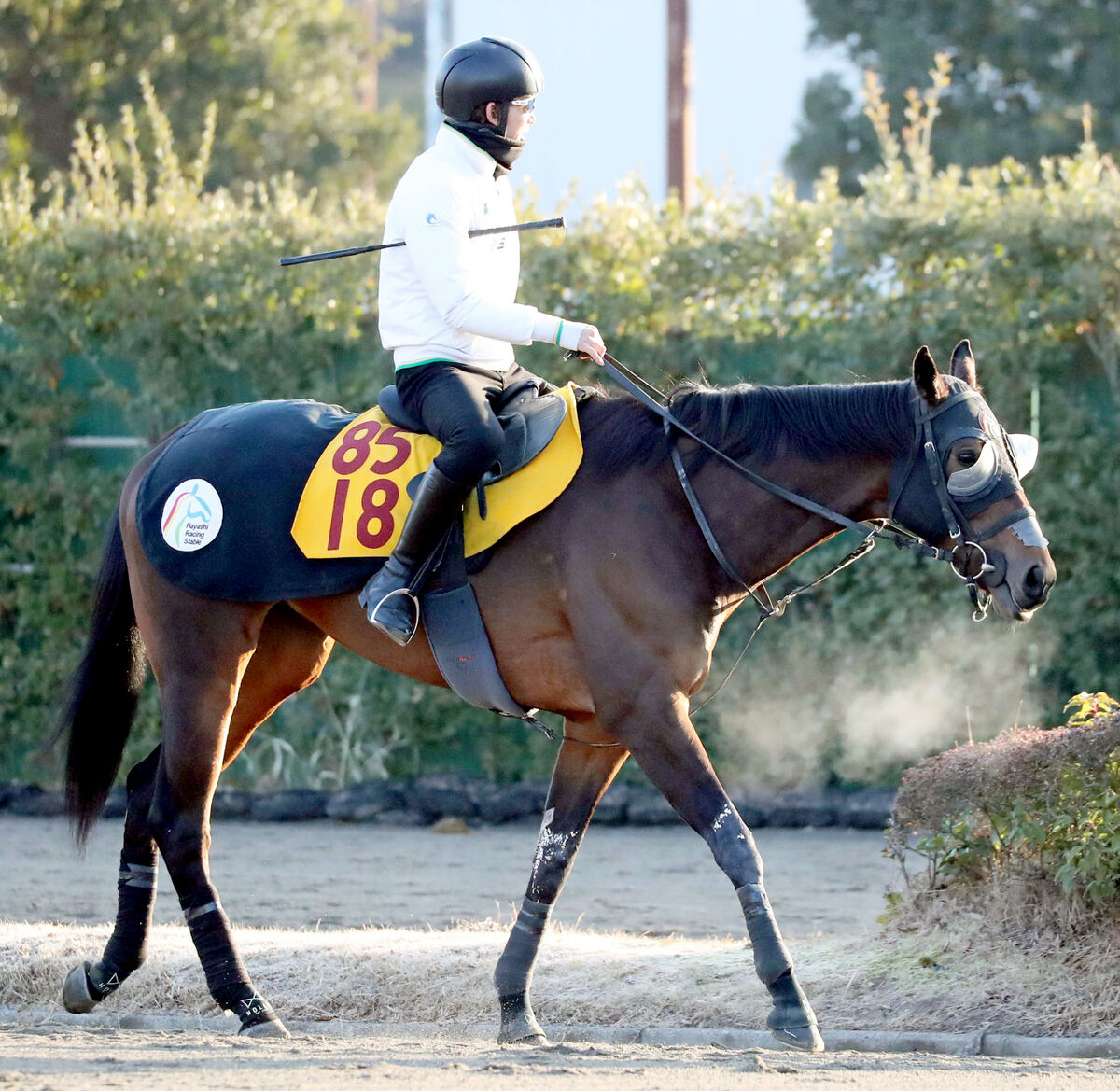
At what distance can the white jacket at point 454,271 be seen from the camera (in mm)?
4637

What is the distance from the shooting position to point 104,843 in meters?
8.62

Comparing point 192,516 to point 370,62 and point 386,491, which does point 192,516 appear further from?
point 370,62

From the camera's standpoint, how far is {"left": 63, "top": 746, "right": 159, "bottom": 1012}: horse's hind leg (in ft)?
16.7

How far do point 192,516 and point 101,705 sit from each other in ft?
3.10

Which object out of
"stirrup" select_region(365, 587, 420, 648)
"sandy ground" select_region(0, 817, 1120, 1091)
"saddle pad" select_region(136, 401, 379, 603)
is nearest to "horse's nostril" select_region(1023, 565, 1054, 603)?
"sandy ground" select_region(0, 817, 1120, 1091)

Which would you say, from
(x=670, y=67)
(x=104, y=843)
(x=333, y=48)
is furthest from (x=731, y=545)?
(x=333, y=48)

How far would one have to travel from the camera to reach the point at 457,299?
464cm

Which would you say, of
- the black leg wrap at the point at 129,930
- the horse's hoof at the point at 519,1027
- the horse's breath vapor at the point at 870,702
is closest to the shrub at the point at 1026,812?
the horse's hoof at the point at 519,1027

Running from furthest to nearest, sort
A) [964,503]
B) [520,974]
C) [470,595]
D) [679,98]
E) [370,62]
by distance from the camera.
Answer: [370,62], [679,98], [520,974], [470,595], [964,503]

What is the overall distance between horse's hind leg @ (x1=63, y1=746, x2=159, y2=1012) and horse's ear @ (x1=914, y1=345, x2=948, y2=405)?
9.28 ft

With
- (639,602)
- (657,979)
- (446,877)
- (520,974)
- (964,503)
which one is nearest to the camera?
(964,503)

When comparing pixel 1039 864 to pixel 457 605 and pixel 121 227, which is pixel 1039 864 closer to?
pixel 457 605

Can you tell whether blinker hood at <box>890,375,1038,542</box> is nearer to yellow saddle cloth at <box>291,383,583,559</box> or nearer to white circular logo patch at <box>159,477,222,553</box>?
yellow saddle cloth at <box>291,383,583,559</box>

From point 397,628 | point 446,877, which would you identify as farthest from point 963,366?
point 446,877
